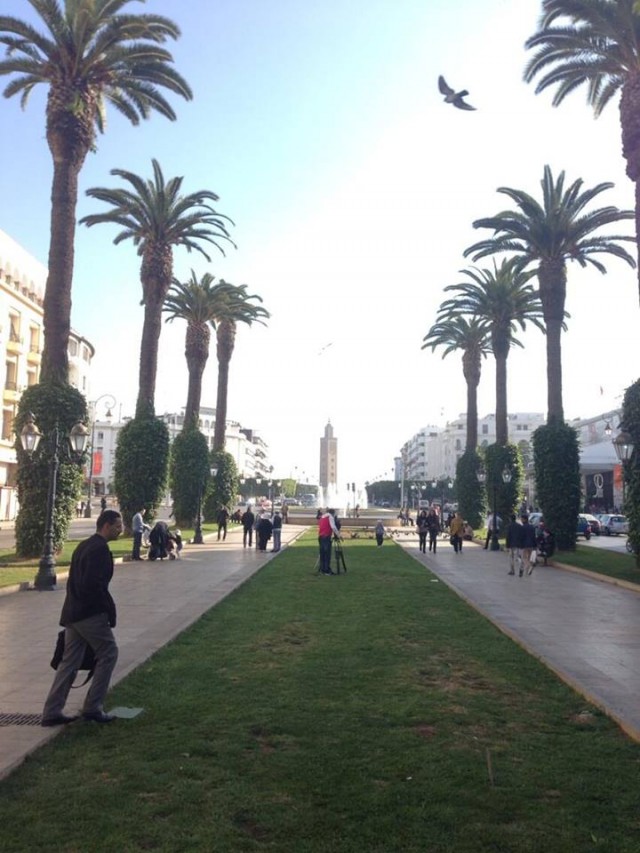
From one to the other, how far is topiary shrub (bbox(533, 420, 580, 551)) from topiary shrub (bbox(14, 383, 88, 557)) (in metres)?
16.3

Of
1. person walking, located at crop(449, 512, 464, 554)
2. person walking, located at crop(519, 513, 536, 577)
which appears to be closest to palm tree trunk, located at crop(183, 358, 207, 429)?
person walking, located at crop(449, 512, 464, 554)

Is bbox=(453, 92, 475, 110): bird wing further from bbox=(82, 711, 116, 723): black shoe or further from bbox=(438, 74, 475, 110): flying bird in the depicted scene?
bbox=(82, 711, 116, 723): black shoe

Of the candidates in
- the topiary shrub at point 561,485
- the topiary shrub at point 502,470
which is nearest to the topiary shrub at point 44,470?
the topiary shrub at point 561,485

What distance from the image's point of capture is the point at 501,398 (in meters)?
37.9

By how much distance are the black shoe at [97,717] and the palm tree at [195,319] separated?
34782 mm

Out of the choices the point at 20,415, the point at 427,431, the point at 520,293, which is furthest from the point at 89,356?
the point at 427,431

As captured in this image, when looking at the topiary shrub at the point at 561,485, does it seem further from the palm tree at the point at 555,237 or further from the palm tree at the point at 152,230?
the palm tree at the point at 152,230

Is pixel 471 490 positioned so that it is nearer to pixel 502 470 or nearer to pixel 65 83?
pixel 502 470

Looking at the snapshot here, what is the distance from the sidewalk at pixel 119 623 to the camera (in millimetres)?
6059

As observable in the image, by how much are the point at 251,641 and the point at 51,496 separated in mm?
7829

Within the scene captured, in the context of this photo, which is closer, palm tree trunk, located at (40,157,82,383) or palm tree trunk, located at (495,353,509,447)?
palm tree trunk, located at (40,157,82,383)

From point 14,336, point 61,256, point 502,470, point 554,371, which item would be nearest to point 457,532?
point 554,371

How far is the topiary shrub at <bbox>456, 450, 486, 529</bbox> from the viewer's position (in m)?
43.1

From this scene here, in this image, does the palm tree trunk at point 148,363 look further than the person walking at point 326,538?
Yes
